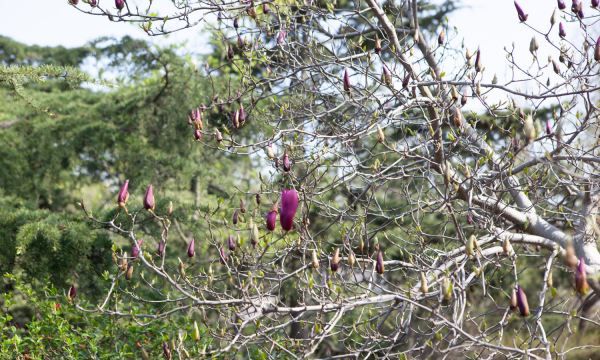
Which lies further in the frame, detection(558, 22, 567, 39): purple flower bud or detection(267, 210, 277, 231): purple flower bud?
detection(558, 22, 567, 39): purple flower bud

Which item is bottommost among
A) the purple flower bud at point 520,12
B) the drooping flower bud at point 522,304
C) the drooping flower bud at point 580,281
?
the drooping flower bud at point 522,304

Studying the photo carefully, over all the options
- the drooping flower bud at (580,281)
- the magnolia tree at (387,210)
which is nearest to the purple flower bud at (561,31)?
the magnolia tree at (387,210)

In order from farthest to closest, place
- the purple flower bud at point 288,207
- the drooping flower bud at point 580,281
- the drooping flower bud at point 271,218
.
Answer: the drooping flower bud at point 271,218 < the purple flower bud at point 288,207 < the drooping flower bud at point 580,281

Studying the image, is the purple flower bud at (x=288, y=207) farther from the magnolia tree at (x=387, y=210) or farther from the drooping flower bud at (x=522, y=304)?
the drooping flower bud at (x=522, y=304)

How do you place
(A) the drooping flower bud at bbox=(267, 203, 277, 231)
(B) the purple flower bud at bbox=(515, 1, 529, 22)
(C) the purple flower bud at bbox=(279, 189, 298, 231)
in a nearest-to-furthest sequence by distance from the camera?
1. (C) the purple flower bud at bbox=(279, 189, 298, 231)
2. (A) the drooping flower bud at bbox=(267, 203, 277, 231)
3. (B) the purple flower bud at bbox=(515, 1, 529, 22)

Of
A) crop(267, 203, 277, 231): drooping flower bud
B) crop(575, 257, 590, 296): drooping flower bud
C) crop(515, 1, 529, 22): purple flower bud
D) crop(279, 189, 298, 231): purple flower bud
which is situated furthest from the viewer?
crop(515, 1, 529, 22): purple flower bud

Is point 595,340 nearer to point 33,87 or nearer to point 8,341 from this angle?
point 8,341

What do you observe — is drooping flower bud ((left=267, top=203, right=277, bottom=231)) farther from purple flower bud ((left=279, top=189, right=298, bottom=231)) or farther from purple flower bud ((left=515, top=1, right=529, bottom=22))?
purple flower bud ((left=515, top=1, right=529, bottom=22))

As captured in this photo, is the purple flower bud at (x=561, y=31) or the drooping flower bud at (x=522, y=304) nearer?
the drooping flower bud at (x=522, y=304)

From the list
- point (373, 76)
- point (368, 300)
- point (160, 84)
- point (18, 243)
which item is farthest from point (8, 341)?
point (160, 84)

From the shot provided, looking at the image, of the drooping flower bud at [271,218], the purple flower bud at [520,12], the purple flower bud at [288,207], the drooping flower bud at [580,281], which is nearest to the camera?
the drooping flower bud at [580,281]

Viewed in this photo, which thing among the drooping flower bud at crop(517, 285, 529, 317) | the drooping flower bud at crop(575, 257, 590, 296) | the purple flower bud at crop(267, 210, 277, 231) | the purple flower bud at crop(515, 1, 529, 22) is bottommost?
the drooping flower bud at crop(517, 285, 529, 317)

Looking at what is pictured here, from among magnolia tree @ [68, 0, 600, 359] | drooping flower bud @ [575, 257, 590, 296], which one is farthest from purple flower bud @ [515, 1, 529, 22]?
drooping flower bud @ [575, 257, 590, 296]

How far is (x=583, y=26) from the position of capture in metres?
3.47
